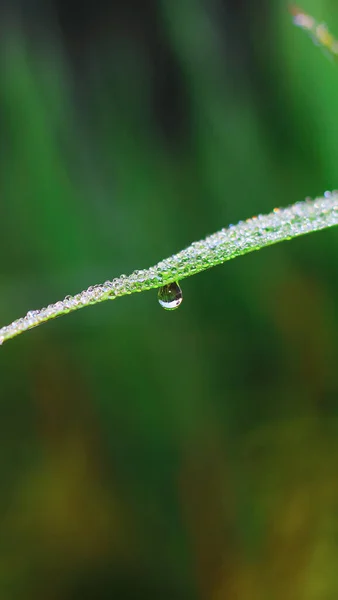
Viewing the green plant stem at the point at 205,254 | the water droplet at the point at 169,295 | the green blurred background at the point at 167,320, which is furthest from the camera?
the green blurred background at the point at 167,320

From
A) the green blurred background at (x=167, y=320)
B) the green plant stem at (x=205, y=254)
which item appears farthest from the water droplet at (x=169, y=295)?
the green blurred background at (x=167, y=320)

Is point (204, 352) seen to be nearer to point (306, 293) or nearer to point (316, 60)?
point (306, 293)

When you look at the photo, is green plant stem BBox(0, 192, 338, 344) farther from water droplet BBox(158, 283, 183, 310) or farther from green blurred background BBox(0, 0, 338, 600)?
green blurred background BBox(0, 0, 338, 600)

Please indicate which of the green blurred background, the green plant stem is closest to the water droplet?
the green plant stem

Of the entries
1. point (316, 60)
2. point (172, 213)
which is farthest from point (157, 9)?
point (172, 213)

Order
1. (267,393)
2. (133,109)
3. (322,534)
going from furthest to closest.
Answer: (133,109) → (267,393) → (322,534)

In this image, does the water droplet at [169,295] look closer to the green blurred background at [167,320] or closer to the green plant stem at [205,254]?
the green plant stem at [205,254]
